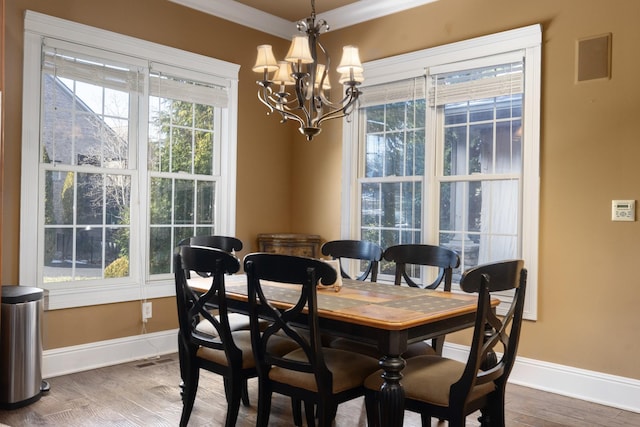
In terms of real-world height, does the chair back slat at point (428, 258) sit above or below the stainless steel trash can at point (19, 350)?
above

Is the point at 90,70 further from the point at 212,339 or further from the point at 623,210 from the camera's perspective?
the point at 623,210

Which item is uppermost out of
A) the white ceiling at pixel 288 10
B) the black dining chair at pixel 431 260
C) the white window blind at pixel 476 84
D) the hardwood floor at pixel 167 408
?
the white ceiling at pixel 288 10

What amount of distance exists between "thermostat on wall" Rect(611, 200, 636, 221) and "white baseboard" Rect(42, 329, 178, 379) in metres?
3.39

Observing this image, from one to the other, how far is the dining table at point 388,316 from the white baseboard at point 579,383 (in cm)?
134

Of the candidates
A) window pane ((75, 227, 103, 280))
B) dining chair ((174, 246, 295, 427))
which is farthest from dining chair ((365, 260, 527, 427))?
window pane ((75, 227, 103, 280))

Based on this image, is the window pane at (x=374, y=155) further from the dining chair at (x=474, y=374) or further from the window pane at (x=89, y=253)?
the dining chair at (x=474, y=374)

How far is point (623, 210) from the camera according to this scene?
11.2 feet

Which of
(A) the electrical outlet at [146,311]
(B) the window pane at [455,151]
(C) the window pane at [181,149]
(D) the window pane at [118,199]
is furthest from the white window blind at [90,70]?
(B) the window pane at [455,151]

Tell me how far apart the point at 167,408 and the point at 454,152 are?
9.01ft

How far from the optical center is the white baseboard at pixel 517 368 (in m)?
3.41

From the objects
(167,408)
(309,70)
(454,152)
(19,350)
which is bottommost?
(167,408)

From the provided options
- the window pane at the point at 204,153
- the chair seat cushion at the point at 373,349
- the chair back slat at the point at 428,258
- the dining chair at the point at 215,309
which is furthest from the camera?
the window pane at the point at 204,153

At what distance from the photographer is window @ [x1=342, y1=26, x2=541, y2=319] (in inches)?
152

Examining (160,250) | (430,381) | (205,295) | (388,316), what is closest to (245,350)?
(205,295)
